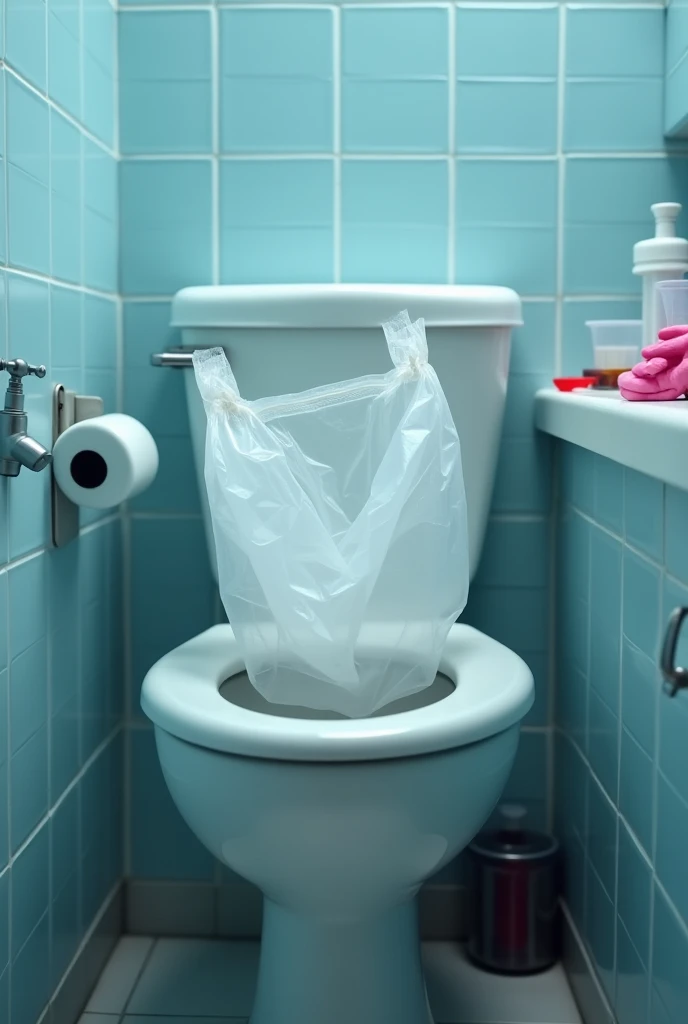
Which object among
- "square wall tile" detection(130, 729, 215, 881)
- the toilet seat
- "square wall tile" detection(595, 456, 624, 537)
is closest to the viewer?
the toilet seat

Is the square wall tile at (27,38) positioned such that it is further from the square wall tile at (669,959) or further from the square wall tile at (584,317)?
the square wall tile at (669,959)

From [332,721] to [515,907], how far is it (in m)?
0.58

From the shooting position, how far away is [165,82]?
1.34 meters

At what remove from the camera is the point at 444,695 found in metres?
1.10

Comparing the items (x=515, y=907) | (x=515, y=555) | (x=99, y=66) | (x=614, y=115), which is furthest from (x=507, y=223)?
(x=515, y=907)

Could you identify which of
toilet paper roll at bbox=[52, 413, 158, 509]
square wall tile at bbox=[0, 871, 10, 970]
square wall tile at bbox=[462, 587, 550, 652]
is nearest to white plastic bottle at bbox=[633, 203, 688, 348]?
square wall tile at bbox=[462, 587, 550, 652]

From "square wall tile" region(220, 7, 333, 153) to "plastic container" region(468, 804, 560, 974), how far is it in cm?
89

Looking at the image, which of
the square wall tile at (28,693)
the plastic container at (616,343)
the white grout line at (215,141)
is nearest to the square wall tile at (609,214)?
the plastic container at (616,343)

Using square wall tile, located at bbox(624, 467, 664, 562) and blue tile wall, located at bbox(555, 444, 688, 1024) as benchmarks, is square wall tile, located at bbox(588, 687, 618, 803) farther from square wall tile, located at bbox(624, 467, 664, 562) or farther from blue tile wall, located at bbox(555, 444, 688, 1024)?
square wall tile, located at bbox(624, 467, 664, 562)

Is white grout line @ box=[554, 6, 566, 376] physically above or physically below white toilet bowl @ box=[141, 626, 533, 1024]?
above

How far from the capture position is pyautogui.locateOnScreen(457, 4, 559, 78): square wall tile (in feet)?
4.32

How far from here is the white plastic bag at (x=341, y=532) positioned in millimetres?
974

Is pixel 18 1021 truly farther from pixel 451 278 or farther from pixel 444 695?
pixel 451 278

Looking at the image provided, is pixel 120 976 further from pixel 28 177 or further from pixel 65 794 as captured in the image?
pixel 28 177
